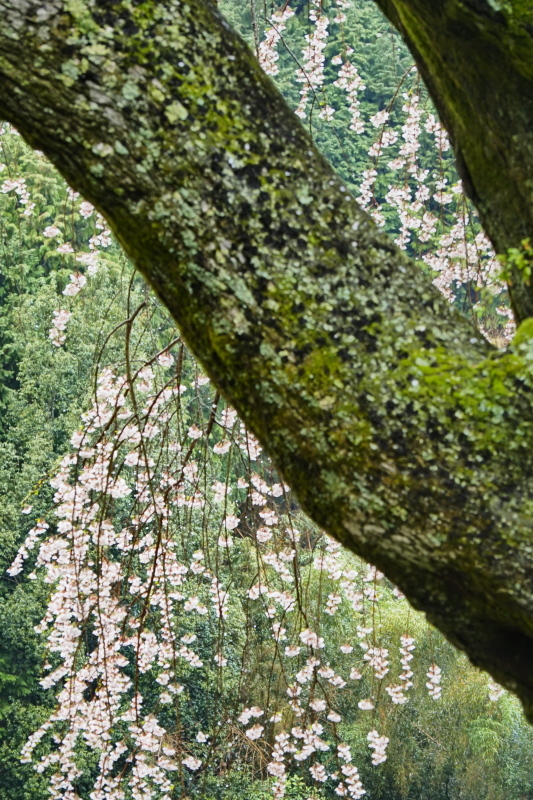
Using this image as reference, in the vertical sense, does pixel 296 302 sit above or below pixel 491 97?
below

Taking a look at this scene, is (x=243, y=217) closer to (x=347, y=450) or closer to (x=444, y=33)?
(x=347, y=450)

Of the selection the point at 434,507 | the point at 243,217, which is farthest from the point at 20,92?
the point at 434,507

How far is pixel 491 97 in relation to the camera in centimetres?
147

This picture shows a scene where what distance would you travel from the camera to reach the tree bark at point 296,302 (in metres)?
1.23

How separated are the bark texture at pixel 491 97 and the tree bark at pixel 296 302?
10.8 inches

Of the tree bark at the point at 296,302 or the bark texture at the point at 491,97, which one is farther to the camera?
the bark texture at the point at 491,97

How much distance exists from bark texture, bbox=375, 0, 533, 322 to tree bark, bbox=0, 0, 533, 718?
275 millimetres

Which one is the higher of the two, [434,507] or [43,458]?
[43,458]

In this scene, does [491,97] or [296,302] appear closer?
[296,302]

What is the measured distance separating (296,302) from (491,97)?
0.54 meters

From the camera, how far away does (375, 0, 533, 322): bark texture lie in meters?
1.38

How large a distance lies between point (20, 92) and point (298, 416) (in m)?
0.64

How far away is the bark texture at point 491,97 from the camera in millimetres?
1381

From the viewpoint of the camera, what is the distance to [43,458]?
12266 millimetres
